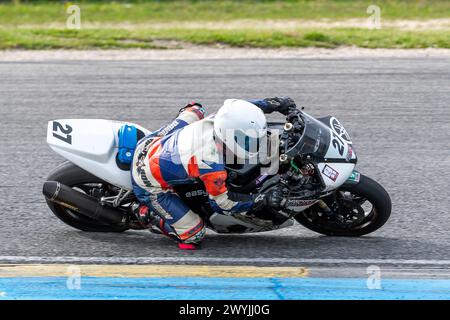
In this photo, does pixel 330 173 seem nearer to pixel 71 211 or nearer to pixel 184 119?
pixel 184 119

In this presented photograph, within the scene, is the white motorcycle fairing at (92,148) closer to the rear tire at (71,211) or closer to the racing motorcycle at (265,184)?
the racing motorcycle at (265,184)

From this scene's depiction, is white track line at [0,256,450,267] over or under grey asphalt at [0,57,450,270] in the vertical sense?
under

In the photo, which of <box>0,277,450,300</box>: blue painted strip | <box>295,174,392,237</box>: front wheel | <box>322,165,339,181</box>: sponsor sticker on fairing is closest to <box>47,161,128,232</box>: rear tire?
<box>0,277,450,300</box>: blue painted strip

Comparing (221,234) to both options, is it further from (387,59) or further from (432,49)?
(432,49)

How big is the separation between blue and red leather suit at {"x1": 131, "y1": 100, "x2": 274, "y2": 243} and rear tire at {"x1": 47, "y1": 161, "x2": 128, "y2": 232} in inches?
17.7

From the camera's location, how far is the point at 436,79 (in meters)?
11.5

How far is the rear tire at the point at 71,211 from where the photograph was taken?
6.64m

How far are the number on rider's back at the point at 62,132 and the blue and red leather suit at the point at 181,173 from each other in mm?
529

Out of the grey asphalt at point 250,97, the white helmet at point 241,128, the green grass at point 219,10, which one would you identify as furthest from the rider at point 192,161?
the green grass at point 219,10

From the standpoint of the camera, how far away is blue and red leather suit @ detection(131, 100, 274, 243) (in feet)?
19.8

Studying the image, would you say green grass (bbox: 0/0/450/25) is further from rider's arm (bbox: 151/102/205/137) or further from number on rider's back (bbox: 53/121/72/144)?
number on rider's back (bbox: 53/121/72/144)

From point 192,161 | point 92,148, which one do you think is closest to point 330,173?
point 192,161

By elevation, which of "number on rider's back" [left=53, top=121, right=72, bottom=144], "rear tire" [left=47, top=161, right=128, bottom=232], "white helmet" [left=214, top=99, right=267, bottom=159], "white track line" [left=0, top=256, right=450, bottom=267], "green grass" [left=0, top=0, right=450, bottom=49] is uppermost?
"green grass" [left=0, top=0, right=450, bottom=49]

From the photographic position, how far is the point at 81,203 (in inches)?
259
